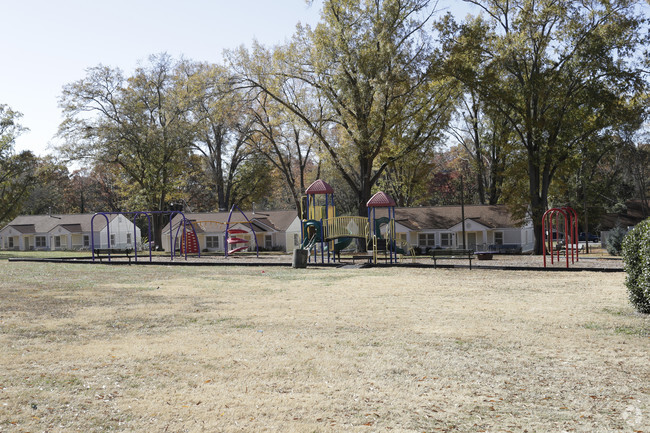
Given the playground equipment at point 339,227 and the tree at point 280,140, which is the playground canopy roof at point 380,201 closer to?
the playground equipment at point 339,227

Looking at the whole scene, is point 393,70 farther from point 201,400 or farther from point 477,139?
point 201,400

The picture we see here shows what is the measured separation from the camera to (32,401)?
21.3ft

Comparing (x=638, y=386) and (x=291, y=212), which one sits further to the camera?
(x=291, y=212)

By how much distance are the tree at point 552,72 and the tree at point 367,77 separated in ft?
9.01

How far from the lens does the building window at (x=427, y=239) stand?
50406 mm

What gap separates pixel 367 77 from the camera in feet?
122

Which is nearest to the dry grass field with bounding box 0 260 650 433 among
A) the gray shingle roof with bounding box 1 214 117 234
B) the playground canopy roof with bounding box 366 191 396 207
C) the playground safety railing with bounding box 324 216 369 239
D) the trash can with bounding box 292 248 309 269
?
the trash can with bounding box 292 248 309 269

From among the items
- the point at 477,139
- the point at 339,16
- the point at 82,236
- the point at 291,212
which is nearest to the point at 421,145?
the point at 339,16

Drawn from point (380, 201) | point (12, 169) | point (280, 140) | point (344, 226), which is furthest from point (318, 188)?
point (12, 169)

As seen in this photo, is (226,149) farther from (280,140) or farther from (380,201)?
(380,201)

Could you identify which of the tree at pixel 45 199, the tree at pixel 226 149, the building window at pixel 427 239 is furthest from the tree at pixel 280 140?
the tree at pixel 45 199

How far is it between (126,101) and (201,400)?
166 ft

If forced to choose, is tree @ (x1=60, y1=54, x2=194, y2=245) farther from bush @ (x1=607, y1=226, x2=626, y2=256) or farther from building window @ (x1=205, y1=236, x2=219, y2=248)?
bush @ (x1=607, y1=226, x2=626, y2=256)

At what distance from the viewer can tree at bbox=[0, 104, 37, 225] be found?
2301 inches
